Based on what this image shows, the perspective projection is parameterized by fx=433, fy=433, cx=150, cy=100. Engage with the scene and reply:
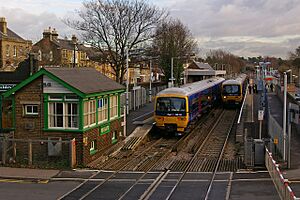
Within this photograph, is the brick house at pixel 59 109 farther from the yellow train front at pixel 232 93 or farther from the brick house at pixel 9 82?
the yellow train front at pixel 232 93

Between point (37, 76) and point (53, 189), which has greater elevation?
point (37, 76)

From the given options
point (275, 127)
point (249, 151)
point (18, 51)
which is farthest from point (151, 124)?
point (18, 51)

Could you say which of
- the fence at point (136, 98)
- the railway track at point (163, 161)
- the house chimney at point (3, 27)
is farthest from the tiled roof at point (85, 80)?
the house chimney at point (3, 27)

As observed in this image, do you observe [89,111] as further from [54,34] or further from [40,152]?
[54,34]

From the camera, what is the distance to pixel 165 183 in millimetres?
14789

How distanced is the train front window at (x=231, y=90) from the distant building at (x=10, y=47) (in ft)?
97.0

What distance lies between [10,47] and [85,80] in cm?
4505

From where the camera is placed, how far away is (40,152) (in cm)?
1811

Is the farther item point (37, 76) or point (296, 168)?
point (37, 76)

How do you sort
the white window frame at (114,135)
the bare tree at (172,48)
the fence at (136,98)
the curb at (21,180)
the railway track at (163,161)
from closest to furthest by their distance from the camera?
1. the railway track at (163,161)
2. the curb at (21,180)
3. the white window frame at (114,135)
4. the fence at (136,98)
5. the bare tree at (172,48)

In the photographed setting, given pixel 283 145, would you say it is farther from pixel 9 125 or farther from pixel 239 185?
pixel 9 125

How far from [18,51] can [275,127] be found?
162ft

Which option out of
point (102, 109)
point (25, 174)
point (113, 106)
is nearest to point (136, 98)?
point (113, 106)

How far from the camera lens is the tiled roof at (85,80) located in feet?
58.8
